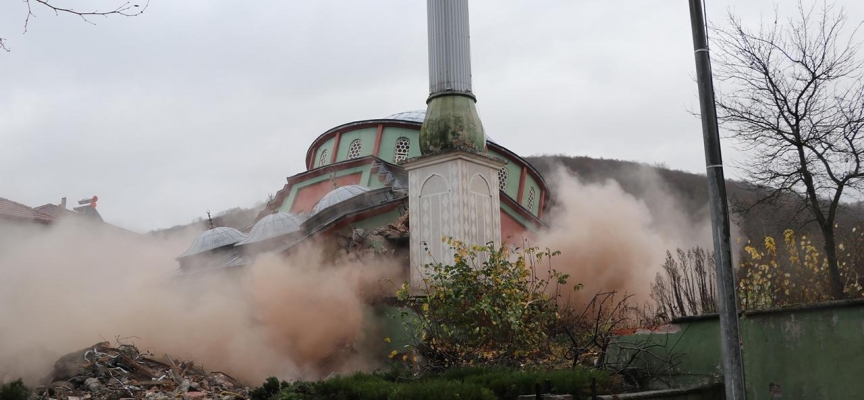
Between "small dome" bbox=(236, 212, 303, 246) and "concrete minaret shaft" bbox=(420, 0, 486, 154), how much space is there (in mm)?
6341

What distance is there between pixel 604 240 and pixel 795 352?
16548mm

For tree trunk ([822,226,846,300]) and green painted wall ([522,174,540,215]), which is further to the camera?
green painted wall ([522,174,540,215])

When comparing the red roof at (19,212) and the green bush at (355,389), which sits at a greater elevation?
the red roof at (19,212)

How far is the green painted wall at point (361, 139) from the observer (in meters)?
30.9

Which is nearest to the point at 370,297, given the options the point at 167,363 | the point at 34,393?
the point at 167,363

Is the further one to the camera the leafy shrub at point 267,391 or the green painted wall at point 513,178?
the green painted wall at point 513,178

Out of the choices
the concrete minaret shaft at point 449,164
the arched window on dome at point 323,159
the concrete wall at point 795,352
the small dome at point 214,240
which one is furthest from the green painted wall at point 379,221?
the concrete wall at point 795,352

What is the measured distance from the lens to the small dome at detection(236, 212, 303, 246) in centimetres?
2497

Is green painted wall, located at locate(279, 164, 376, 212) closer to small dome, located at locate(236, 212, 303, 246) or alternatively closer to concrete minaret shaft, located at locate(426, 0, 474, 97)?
small dome, located at locate(236, 212, 303, 246)

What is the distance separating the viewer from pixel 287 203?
31594 mm

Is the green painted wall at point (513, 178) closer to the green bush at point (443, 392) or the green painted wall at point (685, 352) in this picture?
the green painted wall at point (685, 352)

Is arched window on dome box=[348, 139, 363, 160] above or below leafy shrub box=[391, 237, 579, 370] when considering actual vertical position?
above

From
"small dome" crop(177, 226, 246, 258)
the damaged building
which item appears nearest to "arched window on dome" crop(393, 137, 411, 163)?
the damaged building

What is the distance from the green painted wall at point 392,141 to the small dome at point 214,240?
6.36 metres
